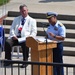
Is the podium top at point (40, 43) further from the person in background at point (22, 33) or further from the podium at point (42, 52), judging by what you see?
the person in background at point (22, 33)

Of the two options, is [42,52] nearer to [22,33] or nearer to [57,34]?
[57,34]

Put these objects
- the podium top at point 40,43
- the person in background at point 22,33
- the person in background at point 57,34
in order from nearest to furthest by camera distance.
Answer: the podium top at point 40,43, the person in background at point 57,34, the person in background at point 22,33

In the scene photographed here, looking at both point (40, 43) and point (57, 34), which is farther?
point (57, 34)

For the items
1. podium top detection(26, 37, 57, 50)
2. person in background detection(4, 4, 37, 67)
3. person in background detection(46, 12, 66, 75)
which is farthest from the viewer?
person in background detection(4, 4, 37, 67)

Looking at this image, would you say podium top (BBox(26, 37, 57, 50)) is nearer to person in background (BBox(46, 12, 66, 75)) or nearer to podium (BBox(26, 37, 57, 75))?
podium (BBox(26, 37, 57, 75))

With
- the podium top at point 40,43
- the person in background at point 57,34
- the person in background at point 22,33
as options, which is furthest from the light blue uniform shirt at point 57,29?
the person in background at point 22,33

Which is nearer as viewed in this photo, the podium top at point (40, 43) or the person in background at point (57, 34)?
the podium top at point (40, 43)

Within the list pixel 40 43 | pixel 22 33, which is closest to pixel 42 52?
pixel 40 43

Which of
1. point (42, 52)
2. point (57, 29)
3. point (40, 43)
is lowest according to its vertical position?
point (42, 52)

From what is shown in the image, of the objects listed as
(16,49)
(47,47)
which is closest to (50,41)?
(47,47)

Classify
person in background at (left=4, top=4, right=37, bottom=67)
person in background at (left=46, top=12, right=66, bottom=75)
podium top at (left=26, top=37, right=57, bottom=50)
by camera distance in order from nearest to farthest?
1. podium top at (left=26, top=37, right=57, bottom=50)
2. person in background at (left=46, top=12, right=66, bottom=75)
3. person in background at (left=4, top=4, right=37, bottom=67)

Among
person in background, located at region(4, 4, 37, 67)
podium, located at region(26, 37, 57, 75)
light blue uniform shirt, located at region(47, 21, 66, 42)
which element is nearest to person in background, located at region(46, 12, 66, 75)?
light blue uniform shirt, located at region(47, 21, 66, 42)

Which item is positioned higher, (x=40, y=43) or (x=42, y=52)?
(x=40, y=43)

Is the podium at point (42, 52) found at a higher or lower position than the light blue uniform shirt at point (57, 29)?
lower
